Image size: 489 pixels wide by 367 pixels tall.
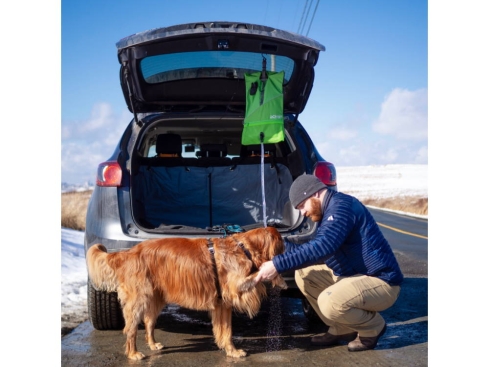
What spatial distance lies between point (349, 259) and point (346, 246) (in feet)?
0.35

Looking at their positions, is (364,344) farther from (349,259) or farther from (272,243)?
(272,243)

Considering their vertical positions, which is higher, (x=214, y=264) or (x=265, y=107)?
(x=265, y=107)

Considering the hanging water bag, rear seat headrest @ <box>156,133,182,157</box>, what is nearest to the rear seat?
rear seat headrest @ <box>156,133,182,157</box>

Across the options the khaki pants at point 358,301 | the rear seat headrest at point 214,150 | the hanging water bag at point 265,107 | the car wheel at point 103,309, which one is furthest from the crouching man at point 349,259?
the rear seat headrest at point 214,150

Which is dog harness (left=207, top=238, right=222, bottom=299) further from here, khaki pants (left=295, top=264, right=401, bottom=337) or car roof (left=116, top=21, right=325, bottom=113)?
car roof (left=116, top=21, right=325, bottom=113)

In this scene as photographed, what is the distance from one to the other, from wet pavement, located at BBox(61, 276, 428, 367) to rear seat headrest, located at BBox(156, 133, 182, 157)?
1.84 metres

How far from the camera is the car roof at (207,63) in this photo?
12.8ft

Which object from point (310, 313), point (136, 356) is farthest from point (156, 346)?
point (310, 313)

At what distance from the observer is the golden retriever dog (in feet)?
11.7

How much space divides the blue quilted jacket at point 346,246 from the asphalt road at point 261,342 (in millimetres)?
591

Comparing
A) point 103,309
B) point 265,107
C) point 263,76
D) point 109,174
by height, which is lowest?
point 103,309

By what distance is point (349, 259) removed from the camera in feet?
12.6
